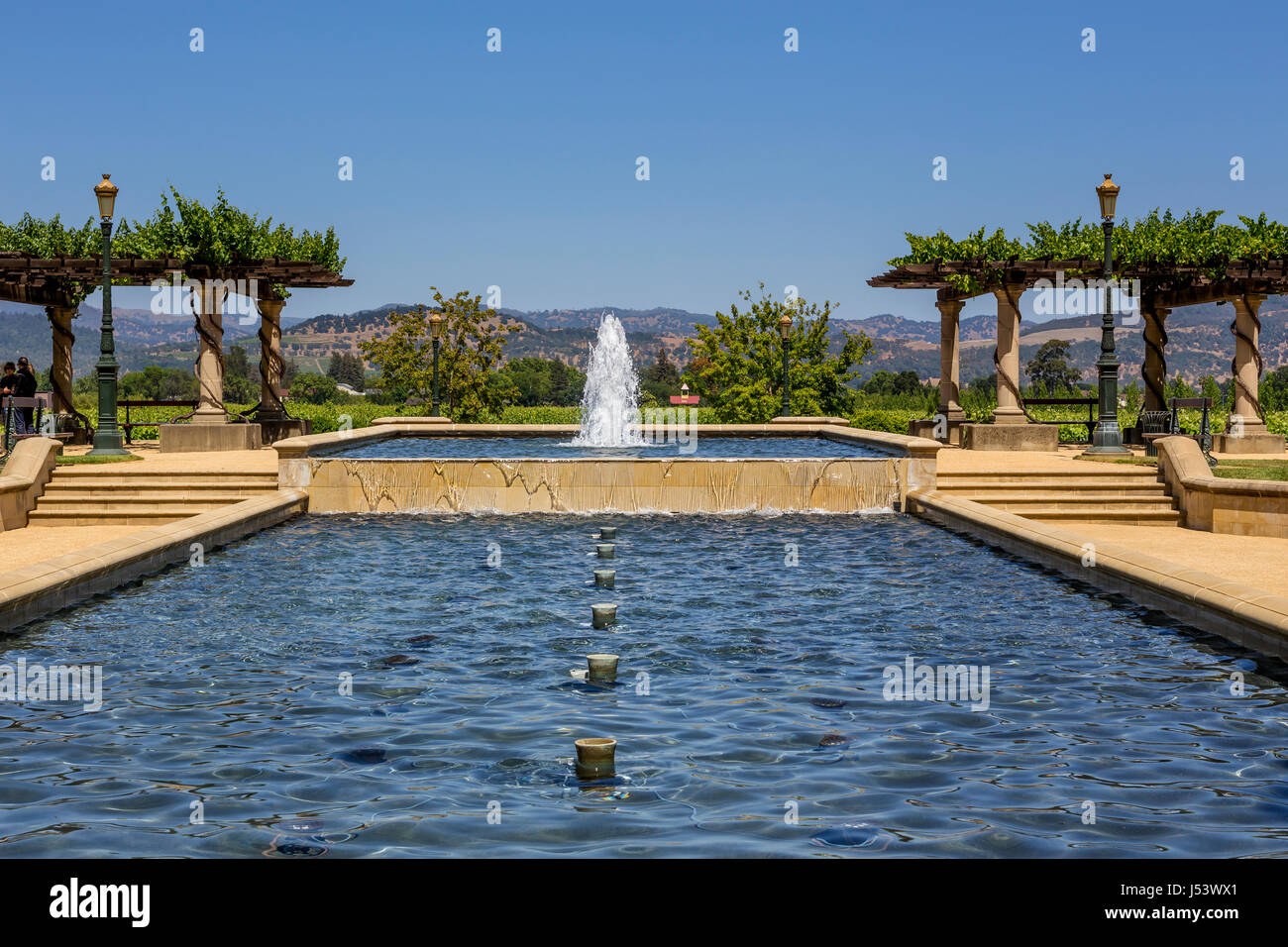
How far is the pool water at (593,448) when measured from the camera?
24.8 meters

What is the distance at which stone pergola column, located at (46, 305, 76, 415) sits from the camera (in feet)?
92.8

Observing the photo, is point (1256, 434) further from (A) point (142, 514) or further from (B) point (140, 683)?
(B) point (140, 683)

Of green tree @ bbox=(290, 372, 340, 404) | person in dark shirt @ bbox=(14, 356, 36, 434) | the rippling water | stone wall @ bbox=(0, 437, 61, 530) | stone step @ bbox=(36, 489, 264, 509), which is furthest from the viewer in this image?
green tree @ bbox=(290, 372, 340, 404)

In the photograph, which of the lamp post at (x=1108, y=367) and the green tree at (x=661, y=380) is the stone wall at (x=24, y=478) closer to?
the lamp post at (x=1108, y=367)

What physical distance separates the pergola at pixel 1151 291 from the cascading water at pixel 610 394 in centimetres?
787

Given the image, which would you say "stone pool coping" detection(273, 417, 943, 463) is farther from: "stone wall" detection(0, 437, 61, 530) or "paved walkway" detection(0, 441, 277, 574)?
"stone wall" detection(0, 437, 61, 530)

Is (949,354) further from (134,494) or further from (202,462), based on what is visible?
(134,494)

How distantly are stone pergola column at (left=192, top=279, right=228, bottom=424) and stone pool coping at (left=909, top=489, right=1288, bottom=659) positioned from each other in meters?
17.3

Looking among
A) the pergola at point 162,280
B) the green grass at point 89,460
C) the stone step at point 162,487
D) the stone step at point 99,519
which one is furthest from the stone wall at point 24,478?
the pergola at point 162,280

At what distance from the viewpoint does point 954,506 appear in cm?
1658

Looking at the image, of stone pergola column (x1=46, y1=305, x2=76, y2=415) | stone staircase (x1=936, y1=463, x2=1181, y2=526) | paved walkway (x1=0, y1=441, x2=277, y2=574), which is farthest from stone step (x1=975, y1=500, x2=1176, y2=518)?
stone pergola column (x1=46, y1=305, x2=76, y2=415)

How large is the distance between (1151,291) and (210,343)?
2151 cm

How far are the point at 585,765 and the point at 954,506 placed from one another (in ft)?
36.6
